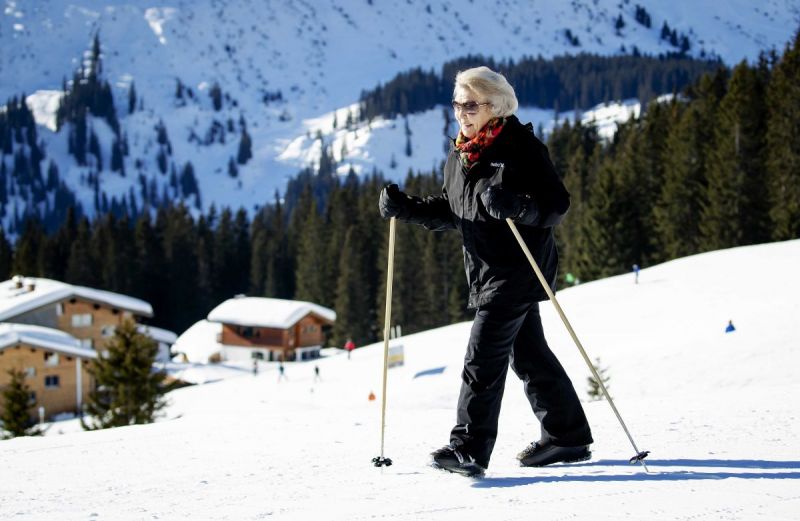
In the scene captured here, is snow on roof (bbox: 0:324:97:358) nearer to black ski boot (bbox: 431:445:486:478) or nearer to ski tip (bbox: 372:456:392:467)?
ski tip (bbox: 372:456:392:467)

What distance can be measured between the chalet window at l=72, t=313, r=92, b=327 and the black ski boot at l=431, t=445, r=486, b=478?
135ft

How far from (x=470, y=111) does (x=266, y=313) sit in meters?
48.4

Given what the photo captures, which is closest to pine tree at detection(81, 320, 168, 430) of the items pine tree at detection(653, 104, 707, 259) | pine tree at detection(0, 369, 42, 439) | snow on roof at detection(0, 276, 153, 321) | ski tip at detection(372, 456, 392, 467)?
pine tree at detection(0, 369, 42, 439)

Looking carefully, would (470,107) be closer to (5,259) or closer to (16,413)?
(16,413)

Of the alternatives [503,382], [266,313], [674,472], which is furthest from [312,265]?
[674,472]

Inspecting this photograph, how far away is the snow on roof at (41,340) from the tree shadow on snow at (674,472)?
3042 cm

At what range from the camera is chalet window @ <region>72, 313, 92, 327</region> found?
41.3 meters

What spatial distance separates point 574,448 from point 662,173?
4684 centimetres

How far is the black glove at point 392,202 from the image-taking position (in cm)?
425

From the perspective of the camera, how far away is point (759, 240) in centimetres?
Result: 4103

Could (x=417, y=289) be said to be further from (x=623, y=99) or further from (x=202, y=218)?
(x=623, y=99)

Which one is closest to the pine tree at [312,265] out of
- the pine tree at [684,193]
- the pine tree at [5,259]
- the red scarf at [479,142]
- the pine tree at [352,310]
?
the pine tree at [352,310]

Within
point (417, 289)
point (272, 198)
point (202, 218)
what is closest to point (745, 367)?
point (417, 289)

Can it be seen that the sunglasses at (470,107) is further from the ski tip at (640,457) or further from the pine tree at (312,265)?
the pine tree at (312,265)
